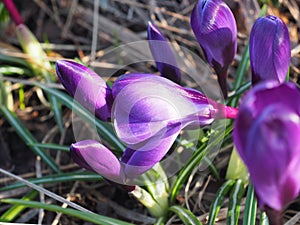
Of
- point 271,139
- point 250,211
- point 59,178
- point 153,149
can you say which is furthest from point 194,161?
point 271,139

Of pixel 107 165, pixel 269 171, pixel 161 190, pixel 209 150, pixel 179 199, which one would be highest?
pixel 269 171

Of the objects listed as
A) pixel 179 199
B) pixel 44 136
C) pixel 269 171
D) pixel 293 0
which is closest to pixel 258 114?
pixel 269 171

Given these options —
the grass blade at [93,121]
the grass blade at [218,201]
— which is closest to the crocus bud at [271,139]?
the grass blade at [218,201]

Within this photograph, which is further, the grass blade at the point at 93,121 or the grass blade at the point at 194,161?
the grass blade at the point at 93,121

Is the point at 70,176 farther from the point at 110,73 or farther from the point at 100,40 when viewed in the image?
the point at 100,40

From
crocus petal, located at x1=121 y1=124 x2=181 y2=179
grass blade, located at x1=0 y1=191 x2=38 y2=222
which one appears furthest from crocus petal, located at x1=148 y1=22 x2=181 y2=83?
grass blade, located at x1=0 y1=191 x2=38 y2=222

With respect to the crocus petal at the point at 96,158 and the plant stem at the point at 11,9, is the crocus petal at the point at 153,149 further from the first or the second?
the plant stem at the point at 11,9

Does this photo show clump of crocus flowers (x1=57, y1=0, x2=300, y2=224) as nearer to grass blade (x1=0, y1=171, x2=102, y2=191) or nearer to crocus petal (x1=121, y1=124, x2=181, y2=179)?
crocus petal (x1=121, y1=124, x2=181, y2=179)
